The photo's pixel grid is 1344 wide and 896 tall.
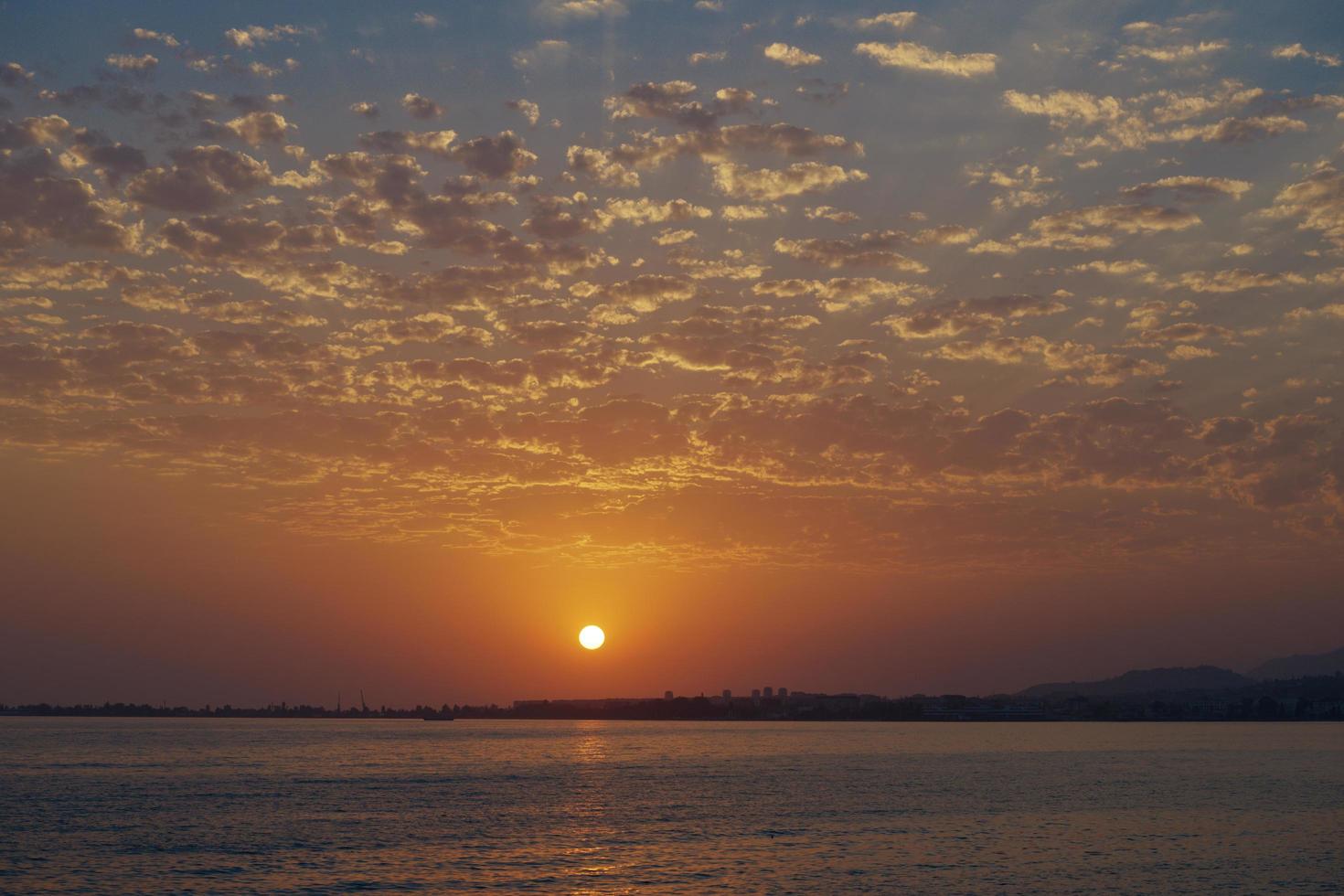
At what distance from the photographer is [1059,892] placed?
58031mm

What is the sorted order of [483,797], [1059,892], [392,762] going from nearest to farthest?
[1059,892]
[483,797]
[392,762]

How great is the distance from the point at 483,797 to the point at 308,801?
16.4m

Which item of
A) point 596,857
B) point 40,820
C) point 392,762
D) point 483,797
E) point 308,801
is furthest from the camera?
point 392,762

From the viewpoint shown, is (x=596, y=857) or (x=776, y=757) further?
(x=776, y=757)

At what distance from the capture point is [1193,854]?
2817 inches

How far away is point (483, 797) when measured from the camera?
115m

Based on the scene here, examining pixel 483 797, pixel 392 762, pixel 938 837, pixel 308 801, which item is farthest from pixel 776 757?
pixel 938 837

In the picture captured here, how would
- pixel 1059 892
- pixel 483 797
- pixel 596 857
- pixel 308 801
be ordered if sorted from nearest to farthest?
pixel 1059 892, pixel 596 857, pixel 308 801, pixel 483 797

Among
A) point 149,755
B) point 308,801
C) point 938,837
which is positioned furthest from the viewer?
point 149,755

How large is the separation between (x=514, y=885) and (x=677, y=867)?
Result: 988 cm

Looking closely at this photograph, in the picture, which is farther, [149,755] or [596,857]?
[149,755]

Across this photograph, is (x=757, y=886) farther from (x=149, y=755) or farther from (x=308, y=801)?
(x=149, y=755)

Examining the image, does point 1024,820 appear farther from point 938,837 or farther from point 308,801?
point 308,801

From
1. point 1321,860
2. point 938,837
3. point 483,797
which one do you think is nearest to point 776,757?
point 483,797
